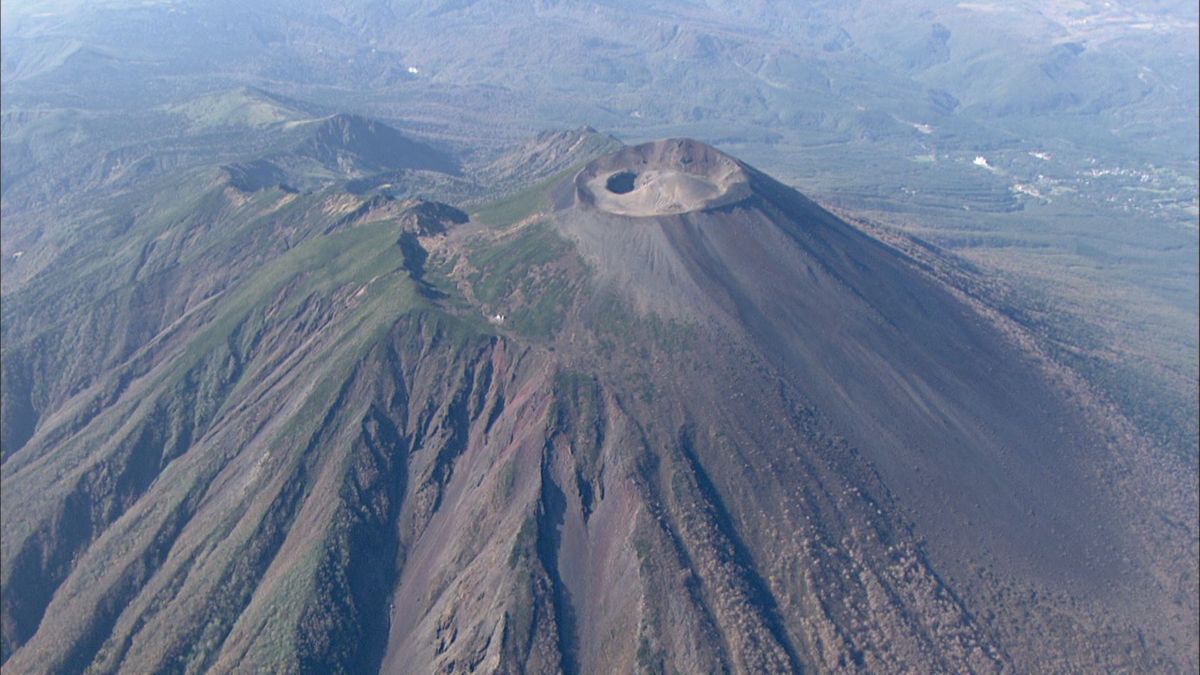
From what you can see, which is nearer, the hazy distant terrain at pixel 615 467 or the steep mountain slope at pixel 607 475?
the steep mountain slope at pixel 607 475

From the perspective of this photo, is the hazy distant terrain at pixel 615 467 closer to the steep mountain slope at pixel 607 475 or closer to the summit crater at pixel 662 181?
the steep mountain slope at pixel 607 475

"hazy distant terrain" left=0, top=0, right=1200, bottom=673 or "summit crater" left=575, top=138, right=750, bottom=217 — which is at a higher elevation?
"summit crater" left=575, top=138, right=750, bottom=217

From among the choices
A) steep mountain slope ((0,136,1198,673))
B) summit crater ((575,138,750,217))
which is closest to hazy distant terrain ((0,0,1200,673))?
steep mountain slope ((0,136,1198,673))

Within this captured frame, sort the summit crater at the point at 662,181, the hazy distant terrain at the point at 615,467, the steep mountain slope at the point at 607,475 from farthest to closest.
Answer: the summit crater at the point at 662,181, the hazy distant terrain at the point at 615,467, the steep mountain slope at the point at 607,475

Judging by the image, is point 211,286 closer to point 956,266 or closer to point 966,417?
point 966,417

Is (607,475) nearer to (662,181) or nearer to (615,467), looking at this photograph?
(615,467)

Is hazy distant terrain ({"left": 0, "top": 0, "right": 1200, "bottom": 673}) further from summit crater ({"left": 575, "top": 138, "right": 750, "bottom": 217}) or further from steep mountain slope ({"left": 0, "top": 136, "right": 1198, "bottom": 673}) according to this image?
summit crater ({"left": 575, "top": 138, "right": 750, "bottom": 217})

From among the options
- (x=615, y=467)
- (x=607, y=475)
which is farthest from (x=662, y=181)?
(x=607, y=475)

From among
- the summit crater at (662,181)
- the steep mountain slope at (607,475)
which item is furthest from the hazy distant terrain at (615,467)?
the summit crater at (662,181)
